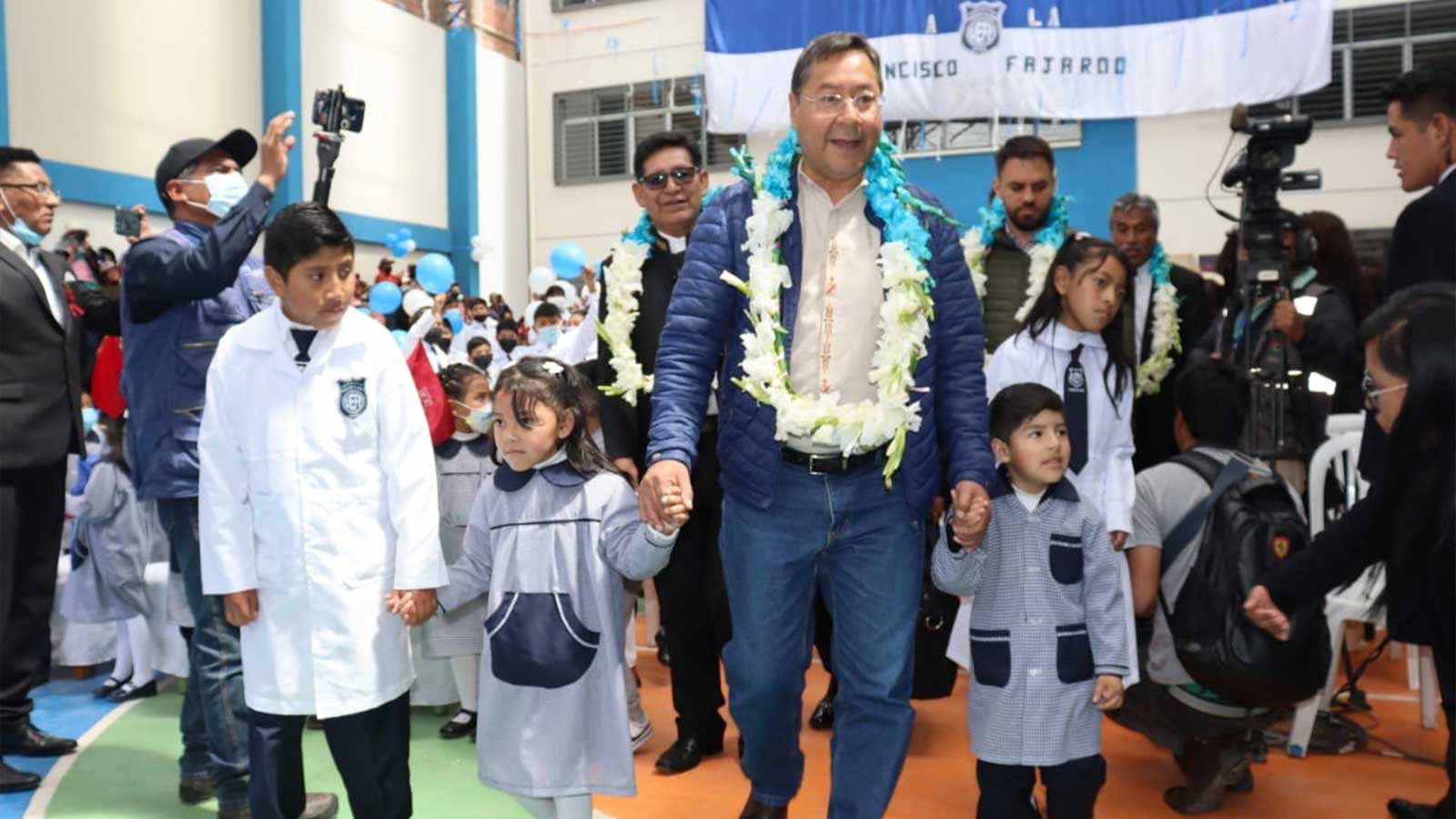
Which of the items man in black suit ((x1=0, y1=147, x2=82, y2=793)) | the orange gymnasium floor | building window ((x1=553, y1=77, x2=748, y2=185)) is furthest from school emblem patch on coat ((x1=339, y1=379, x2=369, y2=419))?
building window ((x1=553, y1=77, x2=748, y2=185))

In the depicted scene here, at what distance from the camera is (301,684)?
2.97 meters

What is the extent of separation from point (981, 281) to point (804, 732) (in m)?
1.79

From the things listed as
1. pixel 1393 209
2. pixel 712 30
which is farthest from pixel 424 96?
pixel 1393 209

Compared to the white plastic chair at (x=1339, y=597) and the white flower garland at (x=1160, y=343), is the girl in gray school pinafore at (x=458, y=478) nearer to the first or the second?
the white flower garland at (x=1160, y=343)

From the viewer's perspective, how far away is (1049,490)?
10.5 ft

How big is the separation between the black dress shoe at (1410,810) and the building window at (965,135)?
12094mm

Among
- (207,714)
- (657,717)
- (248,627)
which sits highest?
(248,627)

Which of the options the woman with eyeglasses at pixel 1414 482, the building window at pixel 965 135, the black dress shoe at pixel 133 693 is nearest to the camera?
the woman with eyeglasses at pixel 1414 482

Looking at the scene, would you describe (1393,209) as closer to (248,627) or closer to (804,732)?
(804,732)

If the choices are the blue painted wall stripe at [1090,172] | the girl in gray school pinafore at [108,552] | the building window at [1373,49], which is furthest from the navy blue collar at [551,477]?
the building window at [1373,49]

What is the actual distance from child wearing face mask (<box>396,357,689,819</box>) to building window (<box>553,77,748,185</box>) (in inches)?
536

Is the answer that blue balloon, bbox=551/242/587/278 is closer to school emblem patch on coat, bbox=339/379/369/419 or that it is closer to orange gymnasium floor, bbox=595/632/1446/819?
orange gymnasium floor, bbox=595/632/1446/819

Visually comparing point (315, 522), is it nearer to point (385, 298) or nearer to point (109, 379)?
point (109, 379)

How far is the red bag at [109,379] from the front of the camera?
514cm
